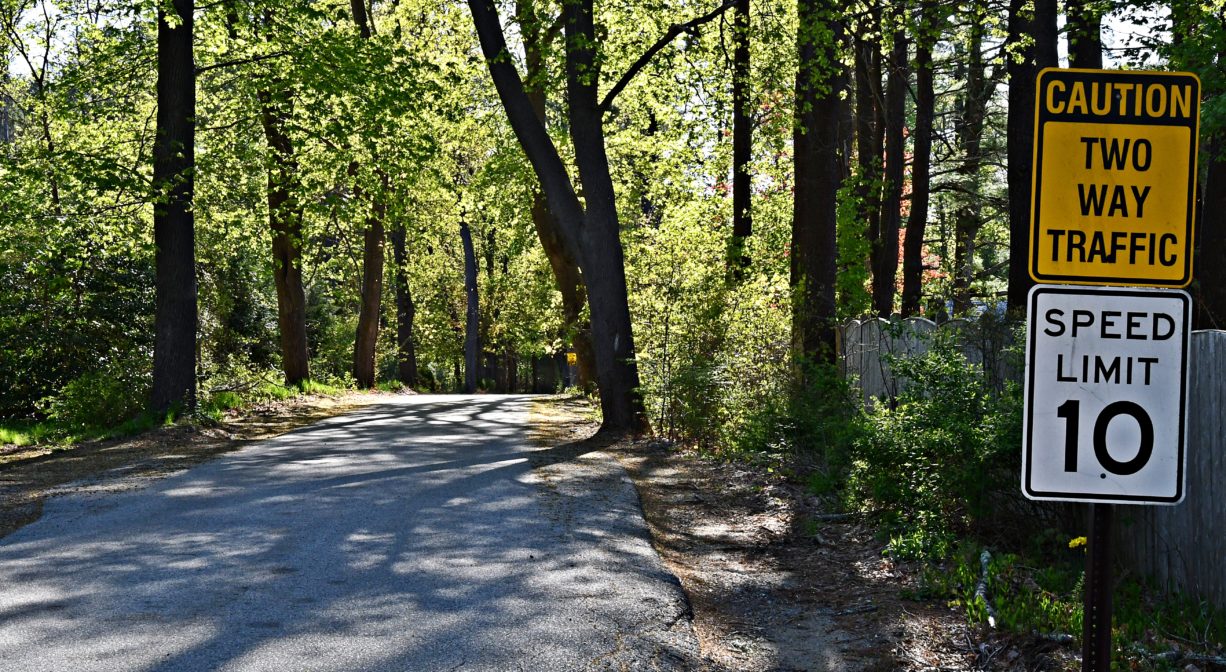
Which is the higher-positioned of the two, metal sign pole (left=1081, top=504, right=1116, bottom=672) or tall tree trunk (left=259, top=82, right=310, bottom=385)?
tall tree trunk (left=259, top=82, right=310, bottom=385)

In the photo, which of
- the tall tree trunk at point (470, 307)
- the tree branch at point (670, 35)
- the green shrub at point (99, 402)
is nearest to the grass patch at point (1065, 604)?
the tree branch at point (670, 35)

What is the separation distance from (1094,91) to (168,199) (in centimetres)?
1657

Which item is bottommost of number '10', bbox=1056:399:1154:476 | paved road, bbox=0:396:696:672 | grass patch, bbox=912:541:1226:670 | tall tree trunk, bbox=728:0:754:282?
paved road, bbox=0:396:696:672

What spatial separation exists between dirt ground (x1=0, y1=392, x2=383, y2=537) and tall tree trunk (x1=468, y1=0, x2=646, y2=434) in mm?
5509

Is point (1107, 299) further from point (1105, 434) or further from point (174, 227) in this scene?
point (174, 227)

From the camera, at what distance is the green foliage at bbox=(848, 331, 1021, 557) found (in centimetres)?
812

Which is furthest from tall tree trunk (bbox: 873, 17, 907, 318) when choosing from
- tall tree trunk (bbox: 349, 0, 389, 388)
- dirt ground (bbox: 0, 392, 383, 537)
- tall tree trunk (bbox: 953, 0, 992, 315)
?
tall tree trunk (bbox: 349, 0, 389, 388)

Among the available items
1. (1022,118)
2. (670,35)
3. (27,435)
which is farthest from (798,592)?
(27,435)

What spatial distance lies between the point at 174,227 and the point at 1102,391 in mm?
17081

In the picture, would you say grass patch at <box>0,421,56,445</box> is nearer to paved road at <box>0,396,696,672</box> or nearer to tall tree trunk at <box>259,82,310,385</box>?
paved road at <box>0,396,696,672</box>

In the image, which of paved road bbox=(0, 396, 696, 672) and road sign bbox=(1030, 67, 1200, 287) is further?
paved road bbox=(0, 396, 696, 672)

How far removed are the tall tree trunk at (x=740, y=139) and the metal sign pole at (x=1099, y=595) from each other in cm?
1541

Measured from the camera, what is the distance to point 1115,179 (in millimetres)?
3662

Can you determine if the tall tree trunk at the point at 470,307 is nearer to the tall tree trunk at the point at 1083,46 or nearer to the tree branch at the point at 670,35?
the tree branch at the point at 670,35
